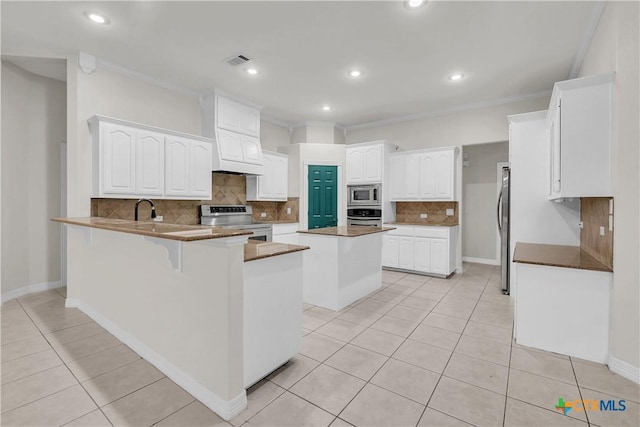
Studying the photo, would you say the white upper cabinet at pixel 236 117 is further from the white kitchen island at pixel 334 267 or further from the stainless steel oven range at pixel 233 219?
the white kitchen island at pixel 334 267

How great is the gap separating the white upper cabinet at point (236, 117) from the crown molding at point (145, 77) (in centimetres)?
46

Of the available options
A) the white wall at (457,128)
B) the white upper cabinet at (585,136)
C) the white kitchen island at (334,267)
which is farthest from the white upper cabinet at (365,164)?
the white upper cabinet at (585,136)

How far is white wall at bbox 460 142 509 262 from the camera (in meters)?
5.85

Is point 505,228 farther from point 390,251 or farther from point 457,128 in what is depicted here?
point 457,128

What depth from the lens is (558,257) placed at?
8.64 feet

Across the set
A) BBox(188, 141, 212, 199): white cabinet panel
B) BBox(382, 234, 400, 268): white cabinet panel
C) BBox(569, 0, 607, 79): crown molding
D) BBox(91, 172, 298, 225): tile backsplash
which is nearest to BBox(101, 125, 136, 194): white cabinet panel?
BBox(91, 172, 298, 225): tile backsplash

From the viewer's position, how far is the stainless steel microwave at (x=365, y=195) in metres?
5.59

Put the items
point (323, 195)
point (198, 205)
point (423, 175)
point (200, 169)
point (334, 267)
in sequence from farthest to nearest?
point (323, 195), point (423, 175), point (198, 205), point (200, 169), point (334, 267)

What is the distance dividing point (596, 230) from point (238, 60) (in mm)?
4156

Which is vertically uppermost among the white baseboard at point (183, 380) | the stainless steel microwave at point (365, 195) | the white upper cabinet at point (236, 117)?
the white upper cabinet at point (236, 117)

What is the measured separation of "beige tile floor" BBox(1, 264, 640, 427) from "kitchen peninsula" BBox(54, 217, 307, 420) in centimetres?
13

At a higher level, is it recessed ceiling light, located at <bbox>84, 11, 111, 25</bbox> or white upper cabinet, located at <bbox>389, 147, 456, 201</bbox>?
recessed ceiling light, located at <bbox>84, 11, 111, 25</bbox>

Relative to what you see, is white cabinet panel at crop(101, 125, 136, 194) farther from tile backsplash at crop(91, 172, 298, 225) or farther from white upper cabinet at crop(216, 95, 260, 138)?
white upper cabinet at crop(216, 95, 260, 138)

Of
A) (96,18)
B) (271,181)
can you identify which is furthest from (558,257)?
(96,18)
